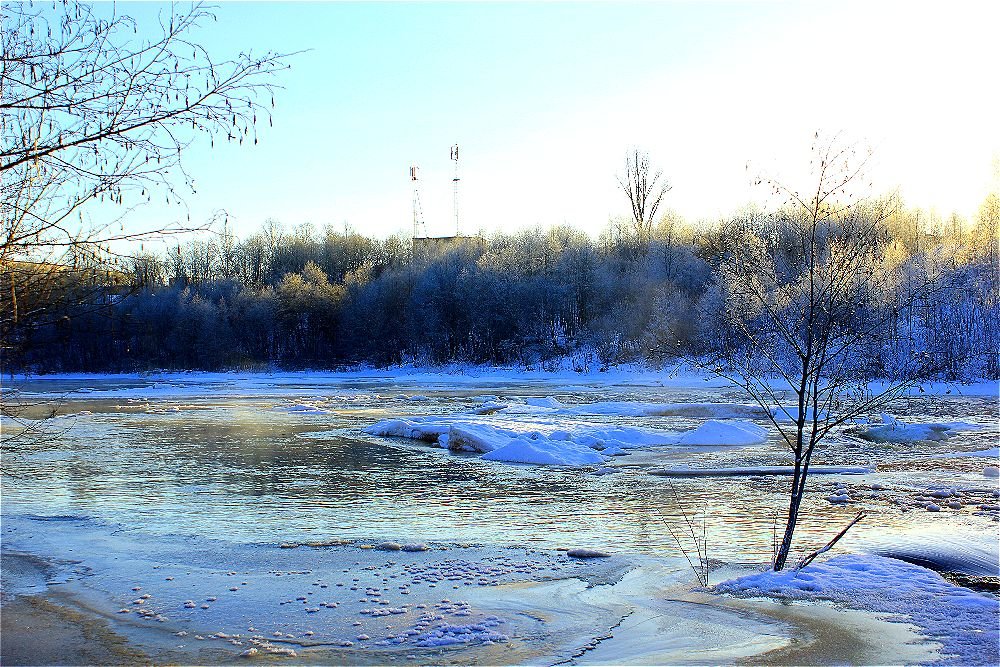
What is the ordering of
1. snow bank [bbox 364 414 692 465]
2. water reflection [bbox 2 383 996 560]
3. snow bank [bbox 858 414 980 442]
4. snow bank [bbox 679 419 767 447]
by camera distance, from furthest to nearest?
snow bank [bbox 858 414 980 442]
snow bank [bbox 679 419 767 447]
snow bank [bbox 364 414 692 465]
water reflection [bbox 2 383 996 560]

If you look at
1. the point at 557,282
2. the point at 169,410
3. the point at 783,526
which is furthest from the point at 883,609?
the point at 557,282

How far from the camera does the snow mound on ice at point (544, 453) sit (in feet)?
61.6

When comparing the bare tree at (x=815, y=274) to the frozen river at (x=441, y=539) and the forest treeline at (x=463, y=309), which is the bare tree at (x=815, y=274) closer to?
the frozen river at (x=441, y=539)

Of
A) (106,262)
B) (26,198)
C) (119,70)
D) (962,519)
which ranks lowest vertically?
(962,519)

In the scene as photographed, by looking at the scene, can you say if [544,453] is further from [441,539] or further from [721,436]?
[441,539]

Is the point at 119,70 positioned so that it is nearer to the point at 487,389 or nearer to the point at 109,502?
the point at 109,502

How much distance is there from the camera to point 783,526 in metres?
11.9

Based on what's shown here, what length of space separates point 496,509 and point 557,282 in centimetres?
5667

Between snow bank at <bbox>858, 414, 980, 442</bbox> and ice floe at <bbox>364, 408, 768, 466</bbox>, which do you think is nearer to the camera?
ice floe at <bbox>364, 408, 768, 466</bbox>

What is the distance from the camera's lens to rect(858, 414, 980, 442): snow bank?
22562 mm

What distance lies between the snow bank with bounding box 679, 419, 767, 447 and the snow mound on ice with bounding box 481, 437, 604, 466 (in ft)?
10.9

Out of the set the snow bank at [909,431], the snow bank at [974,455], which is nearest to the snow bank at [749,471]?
the snow bank at [974,455]

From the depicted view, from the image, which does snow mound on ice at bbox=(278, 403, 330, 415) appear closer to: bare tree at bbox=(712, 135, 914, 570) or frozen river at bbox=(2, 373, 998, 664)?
frozen river at bbox=(2, 373, 998, 664)

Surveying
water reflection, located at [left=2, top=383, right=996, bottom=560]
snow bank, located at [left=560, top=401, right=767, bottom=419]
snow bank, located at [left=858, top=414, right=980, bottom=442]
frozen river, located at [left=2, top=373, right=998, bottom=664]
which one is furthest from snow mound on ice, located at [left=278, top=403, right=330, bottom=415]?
snow bank, located at [left=858, top=414, right=980, bottom=442]
